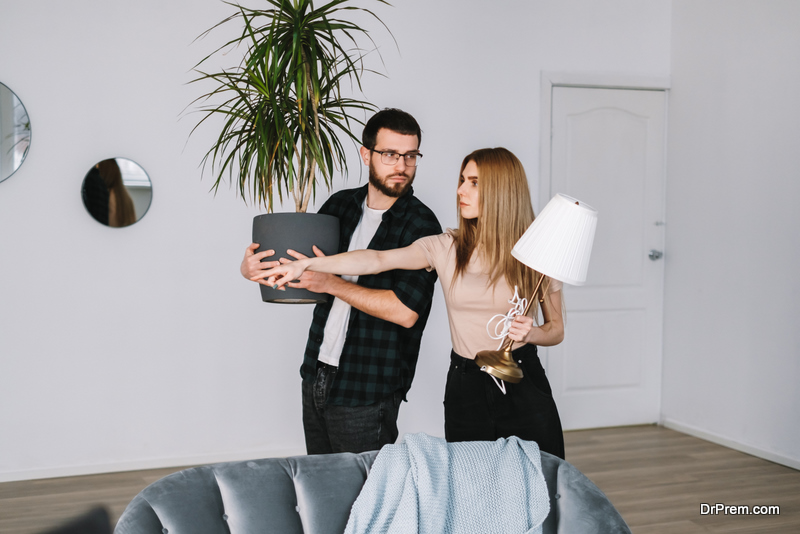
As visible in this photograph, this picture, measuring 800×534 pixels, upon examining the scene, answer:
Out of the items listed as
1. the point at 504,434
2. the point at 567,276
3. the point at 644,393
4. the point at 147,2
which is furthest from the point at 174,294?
the point at 644,393

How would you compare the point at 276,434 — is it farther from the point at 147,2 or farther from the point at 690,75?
the point at 690,75

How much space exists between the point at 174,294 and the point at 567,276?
2715mm

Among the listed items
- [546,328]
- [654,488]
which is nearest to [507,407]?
[546,328]

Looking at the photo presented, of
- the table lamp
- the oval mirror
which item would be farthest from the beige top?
the oval mirror

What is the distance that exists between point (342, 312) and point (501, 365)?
602 millimetres

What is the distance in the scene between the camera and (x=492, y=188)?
1.75 metres

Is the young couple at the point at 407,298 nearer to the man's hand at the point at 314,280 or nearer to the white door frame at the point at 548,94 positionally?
the man's hand at the point at 314,280

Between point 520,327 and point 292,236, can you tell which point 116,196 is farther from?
point 520,327

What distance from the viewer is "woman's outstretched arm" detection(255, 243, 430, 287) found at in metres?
1.74

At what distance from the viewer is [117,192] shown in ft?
11.6

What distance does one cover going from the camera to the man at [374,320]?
1880 millimetres

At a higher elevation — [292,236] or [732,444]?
[292,236]

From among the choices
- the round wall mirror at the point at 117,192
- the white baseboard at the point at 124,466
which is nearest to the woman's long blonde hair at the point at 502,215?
the white baseboard at the point at 124,466

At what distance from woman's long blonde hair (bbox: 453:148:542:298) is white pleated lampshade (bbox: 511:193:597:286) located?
0.85ft
